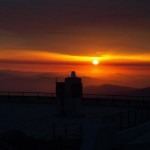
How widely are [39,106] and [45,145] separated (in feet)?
60.5

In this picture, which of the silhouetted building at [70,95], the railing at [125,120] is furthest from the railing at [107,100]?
the railing at [125,120]

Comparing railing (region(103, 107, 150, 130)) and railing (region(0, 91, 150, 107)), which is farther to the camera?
railing (region(0, 91, 150, 107))

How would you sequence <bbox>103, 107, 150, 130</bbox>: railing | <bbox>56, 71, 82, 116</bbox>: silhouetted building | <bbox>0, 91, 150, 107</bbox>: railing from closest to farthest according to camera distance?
1. <bbox>103, 107, 150, 130</bbox>: railing
2. <bbox>56, 71, 82, 116</bbox>: silhouetted building
3. <bbox>0, 91, 150, 107</bbox>: railing

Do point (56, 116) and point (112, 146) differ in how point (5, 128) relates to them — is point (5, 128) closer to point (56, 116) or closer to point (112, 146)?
point (56, 116)

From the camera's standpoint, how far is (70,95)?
105ft

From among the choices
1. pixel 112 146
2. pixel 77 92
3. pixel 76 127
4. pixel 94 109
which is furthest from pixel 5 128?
pixel 112 146

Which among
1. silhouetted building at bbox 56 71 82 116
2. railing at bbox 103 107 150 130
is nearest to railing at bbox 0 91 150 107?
silhouetted building at bbox 56 71 82 116

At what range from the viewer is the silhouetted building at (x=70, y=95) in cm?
3192

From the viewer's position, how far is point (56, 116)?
31891 mm

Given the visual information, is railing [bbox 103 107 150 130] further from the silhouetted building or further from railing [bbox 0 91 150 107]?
railing [bbox 0 91 150 107]

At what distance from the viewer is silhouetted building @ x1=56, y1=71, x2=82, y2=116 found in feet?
105

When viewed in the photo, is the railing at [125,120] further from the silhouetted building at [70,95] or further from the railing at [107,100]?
the railing at [107,100]

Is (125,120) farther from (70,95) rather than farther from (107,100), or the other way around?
(107,100)

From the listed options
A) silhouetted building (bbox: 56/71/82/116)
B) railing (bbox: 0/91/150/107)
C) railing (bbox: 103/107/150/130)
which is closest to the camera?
railing (bbox: 103/107/150/130)
